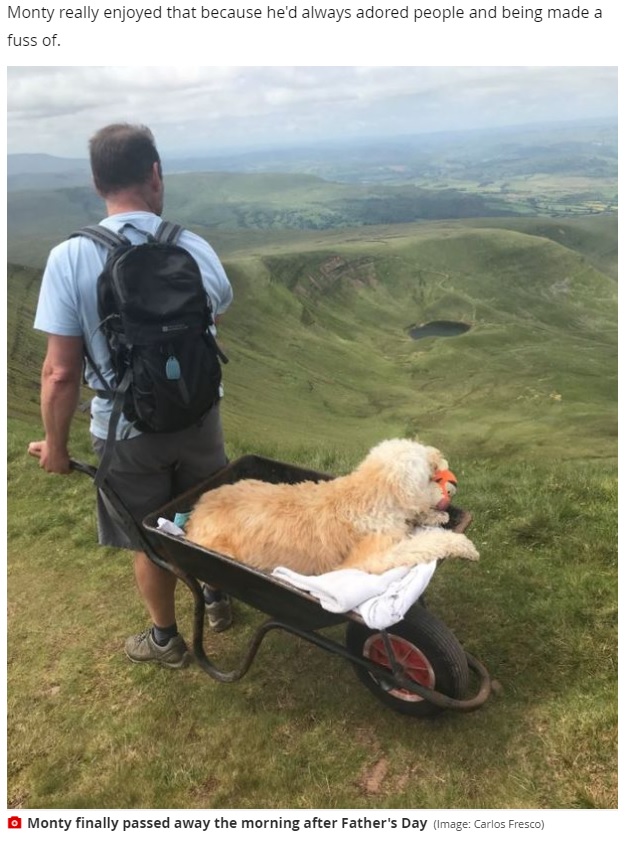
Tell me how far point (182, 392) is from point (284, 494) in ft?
2.96

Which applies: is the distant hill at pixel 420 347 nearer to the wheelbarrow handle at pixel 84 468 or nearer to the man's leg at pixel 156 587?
the man's leg at pixel 156 587

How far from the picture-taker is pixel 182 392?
3.43 metres

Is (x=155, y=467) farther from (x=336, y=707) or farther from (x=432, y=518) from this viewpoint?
(x=336, y=707)

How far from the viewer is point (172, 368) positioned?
11.0ft

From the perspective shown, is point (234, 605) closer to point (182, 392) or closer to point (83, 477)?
point (182, 392)

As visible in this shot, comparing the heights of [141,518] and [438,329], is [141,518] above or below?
above

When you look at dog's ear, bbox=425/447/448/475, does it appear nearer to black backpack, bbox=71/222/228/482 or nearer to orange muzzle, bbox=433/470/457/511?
orange muzzle, bbox=433/470/457/511

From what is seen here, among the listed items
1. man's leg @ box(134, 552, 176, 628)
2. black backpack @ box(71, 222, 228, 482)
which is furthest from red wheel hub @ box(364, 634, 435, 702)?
black backpack @ box(71, 222, 228, 482)

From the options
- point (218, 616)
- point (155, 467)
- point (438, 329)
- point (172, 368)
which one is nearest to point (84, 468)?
point (155, 467)

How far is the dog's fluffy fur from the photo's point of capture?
3396 mm

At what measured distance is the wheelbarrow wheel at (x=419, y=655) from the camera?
11.0 ft

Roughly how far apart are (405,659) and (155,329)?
2418 millimetres

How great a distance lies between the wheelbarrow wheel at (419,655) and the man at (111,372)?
1.53 m
